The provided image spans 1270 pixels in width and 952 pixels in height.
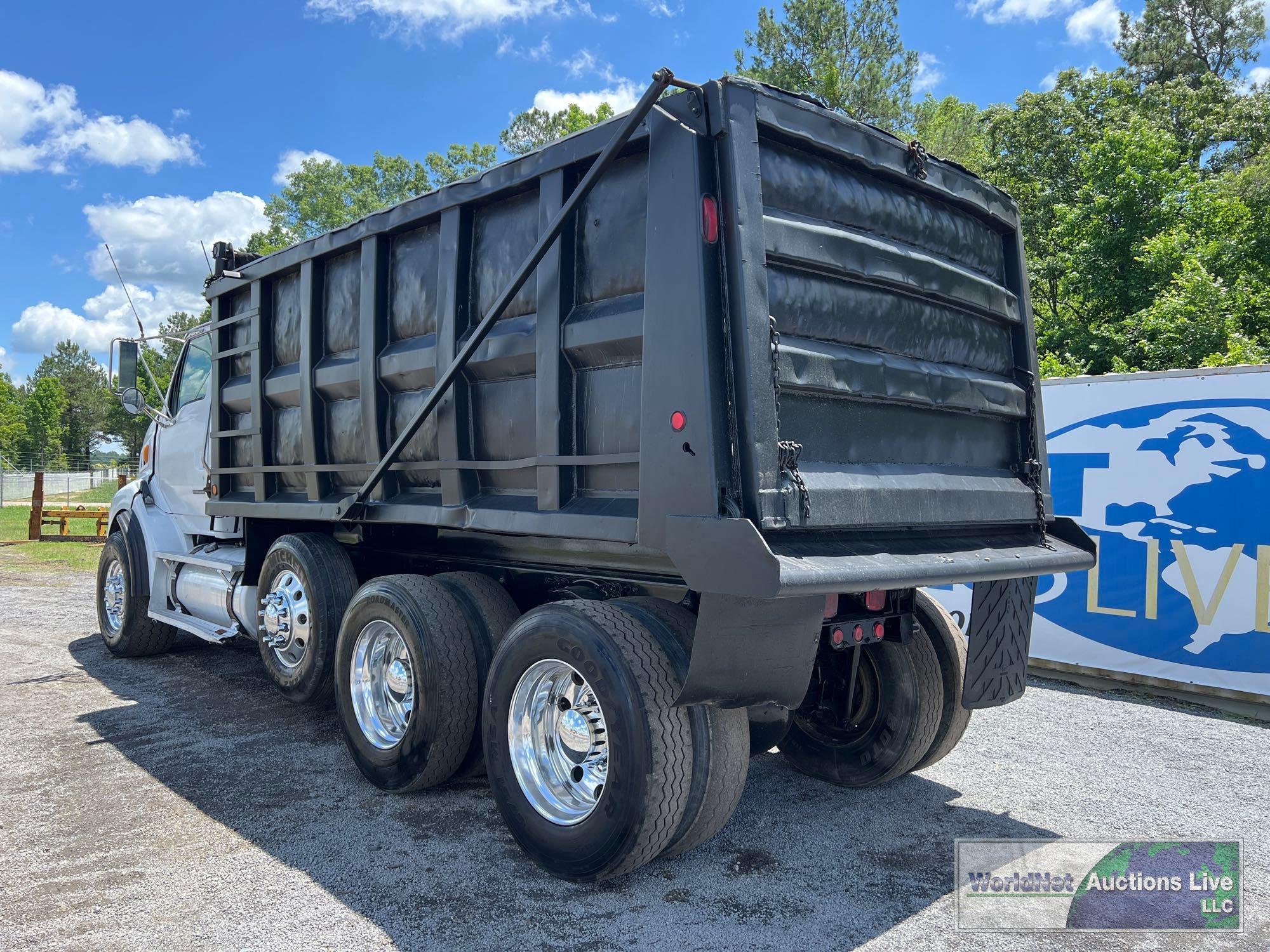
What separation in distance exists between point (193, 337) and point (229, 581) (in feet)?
7.28

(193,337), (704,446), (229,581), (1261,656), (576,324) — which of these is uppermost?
(193,337)

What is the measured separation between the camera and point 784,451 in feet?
10.5

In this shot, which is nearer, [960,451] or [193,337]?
[960,451]

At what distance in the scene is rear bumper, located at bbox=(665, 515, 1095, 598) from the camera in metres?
2.92

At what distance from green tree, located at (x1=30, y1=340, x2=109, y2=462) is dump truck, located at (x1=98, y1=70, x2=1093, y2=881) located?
295ft

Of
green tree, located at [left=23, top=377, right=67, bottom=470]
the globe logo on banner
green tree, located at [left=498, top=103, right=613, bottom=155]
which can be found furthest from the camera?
green tree, located at [left=23, top=377, right=67, bottom=470]

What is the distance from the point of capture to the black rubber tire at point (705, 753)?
3396 mm

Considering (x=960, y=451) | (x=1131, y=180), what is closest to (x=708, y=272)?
(x=960, y=451)

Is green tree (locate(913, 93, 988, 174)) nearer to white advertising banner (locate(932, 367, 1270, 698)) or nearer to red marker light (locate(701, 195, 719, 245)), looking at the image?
white advertising banner (locate(932, 367, 1270, 698))

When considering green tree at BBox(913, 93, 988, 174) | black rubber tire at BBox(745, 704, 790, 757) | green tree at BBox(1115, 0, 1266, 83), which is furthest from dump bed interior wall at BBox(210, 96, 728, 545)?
green tree at BBox(1115, 0, 1266, 83)

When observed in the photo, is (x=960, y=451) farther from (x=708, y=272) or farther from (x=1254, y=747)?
(x=1254, y=747)

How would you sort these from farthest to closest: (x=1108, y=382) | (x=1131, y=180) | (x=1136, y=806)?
(x=1131, y=180) → (x=1108, y=382) → (x=1136, y=806)

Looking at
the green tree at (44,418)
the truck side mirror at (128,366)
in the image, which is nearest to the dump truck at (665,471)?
the truck side mirror at (128,366)

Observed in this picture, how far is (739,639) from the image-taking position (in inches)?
130
